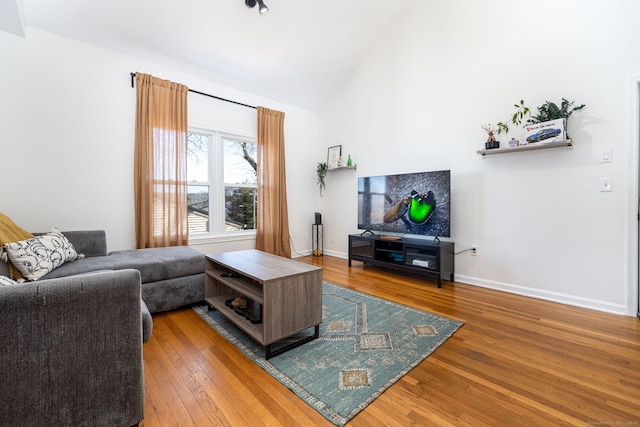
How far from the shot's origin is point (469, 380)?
151 cm

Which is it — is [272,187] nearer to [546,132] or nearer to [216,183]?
Answer: [216,183]

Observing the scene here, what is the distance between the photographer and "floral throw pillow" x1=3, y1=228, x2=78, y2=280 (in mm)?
1858

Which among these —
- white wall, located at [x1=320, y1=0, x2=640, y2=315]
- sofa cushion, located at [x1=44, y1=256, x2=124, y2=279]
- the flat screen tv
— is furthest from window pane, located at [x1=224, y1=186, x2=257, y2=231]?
white wall, located at [x1=320, y1=0, x2=640, y2=315]

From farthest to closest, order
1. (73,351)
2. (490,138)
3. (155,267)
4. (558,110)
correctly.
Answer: (490,138) < (558,110) < (155,267) < (73,351)

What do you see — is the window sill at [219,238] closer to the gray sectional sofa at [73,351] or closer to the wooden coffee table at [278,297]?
the wooden coffee table at [278,297]

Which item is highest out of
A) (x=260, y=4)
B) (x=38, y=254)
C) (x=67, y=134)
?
(x=260, y=4)

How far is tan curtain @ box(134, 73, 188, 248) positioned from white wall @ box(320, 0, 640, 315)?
2.81 m

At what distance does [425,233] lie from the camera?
3387 mm

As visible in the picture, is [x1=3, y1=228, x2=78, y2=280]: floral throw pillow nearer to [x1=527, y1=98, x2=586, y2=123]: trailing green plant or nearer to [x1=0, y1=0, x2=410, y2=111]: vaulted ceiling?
[x1=0, y1=0, x2=410, y2=111]: vaulted ceiling

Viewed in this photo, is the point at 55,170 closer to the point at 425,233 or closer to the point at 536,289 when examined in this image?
the point at 425,233

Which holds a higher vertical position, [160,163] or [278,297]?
[160,163]

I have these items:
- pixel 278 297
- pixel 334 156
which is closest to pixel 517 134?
pixel 334 156

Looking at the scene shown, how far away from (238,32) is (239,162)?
5.61ft

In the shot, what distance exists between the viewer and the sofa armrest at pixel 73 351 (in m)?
0.90
